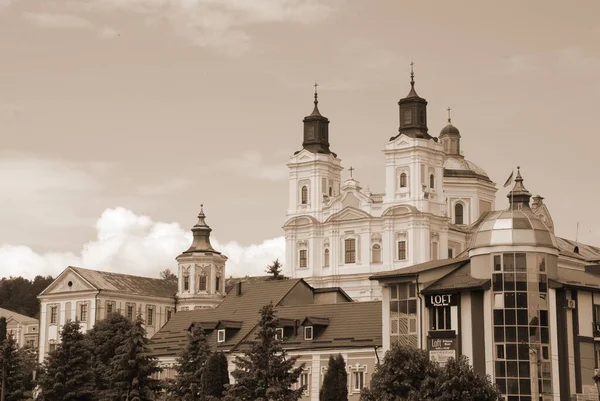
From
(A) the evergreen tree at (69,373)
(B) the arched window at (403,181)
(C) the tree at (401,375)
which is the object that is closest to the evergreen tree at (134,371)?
(A) the evergreen tree at (69,373)

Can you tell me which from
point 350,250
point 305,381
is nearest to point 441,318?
point 305,381

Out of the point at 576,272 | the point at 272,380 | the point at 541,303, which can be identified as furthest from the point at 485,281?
the point at 272,380

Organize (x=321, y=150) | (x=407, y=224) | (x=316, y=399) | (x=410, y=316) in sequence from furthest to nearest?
(x=321, y=150) → (x=407, y=224) → (x=316, y=399) → (x=410, y=316)

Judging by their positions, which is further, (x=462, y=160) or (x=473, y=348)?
(x=462, y=160)

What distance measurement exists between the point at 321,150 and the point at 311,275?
41.6ft

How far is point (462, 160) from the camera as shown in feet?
413

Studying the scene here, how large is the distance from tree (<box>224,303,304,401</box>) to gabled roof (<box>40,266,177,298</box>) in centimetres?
5645

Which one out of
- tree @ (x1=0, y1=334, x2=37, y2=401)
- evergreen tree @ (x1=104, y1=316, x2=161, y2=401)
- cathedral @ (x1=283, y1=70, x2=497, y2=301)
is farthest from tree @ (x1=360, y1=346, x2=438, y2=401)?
cathedral @ (x1=283, y1=70, x2=497, y2=301)

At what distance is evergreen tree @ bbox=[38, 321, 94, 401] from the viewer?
72938 mm

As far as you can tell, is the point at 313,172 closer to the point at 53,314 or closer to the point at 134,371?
the point at 53,314

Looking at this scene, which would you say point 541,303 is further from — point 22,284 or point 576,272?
point 22,284

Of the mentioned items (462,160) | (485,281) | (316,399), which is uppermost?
(462,160)

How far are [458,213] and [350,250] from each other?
11618 millimetres

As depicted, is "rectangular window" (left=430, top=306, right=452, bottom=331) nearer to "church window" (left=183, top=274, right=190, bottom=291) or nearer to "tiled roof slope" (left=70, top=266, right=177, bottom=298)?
"tiled roof slope" (left=70, top=266, right=177, bottom=298)
